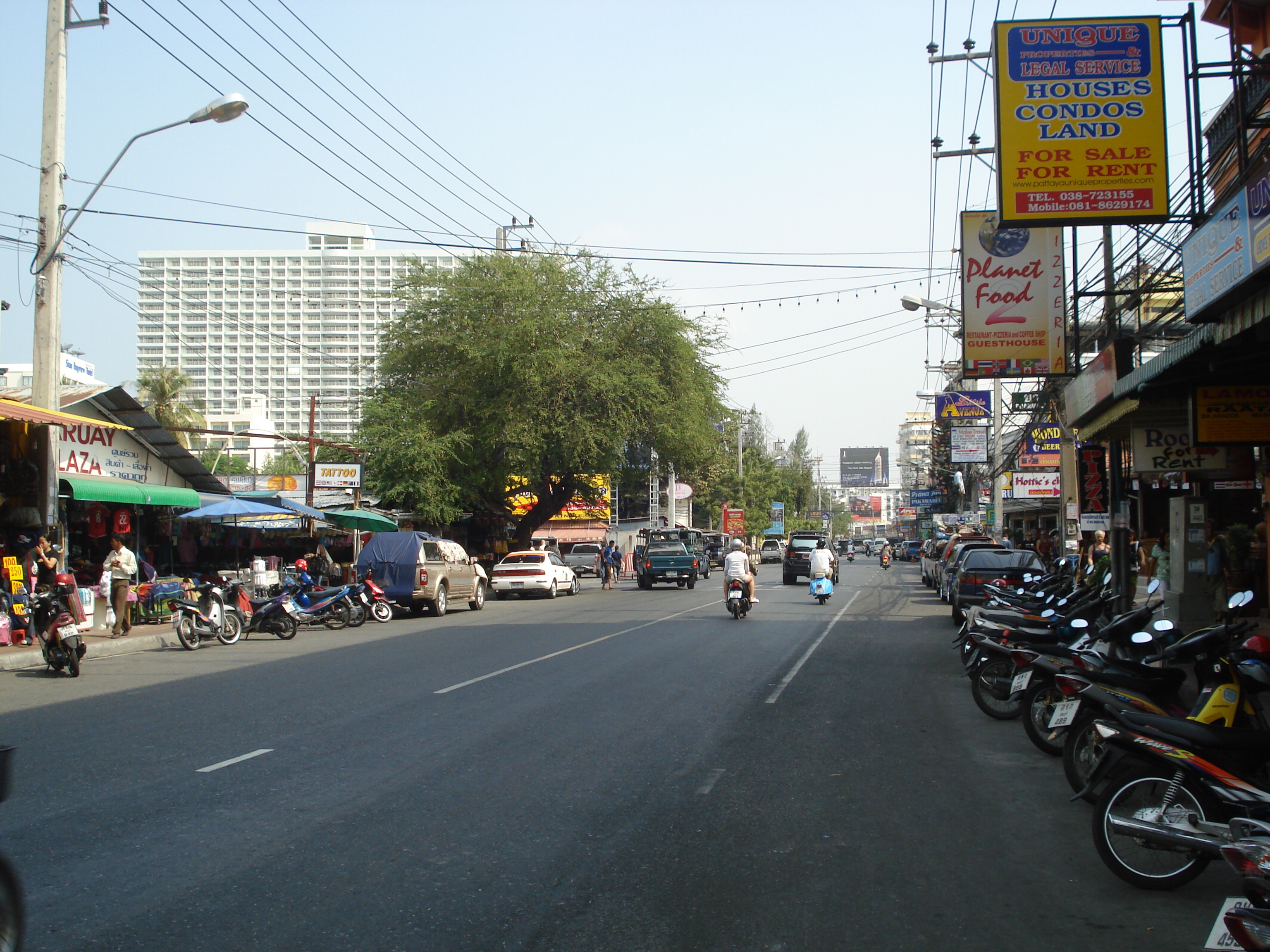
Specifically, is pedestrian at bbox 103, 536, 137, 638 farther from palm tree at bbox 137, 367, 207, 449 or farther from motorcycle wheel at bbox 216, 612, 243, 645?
palm tree at bbox 137, 367, 207, 449

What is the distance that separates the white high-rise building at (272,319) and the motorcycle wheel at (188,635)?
6064 inches

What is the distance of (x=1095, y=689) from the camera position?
6258mm

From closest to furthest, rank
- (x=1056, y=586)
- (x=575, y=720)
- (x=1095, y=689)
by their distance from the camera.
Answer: (x=1095, y=689)
(x=575, y=720)
(x=1056, y=586)

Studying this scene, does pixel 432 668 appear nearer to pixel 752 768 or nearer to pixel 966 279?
pixel 752 768

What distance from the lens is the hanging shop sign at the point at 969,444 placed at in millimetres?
38094

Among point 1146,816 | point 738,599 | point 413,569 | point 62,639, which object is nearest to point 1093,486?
point 738,599

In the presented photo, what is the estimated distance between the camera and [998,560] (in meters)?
20.9

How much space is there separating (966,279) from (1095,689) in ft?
41.5

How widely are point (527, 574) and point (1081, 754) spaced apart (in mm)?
25134

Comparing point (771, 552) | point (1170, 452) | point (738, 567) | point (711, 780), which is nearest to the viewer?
point (711, 780)

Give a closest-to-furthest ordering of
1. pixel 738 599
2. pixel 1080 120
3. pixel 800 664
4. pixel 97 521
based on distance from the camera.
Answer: pixel 1080 120 → pixel 800 664 → pixel 738 599 → pixel 97 521

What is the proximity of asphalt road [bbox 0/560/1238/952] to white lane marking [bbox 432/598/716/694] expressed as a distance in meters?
0.12

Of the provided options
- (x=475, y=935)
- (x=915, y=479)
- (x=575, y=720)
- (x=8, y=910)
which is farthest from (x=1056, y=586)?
(x=915, y=479)

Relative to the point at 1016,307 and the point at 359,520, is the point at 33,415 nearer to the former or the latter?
the point at 359,520
